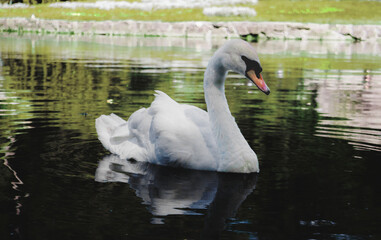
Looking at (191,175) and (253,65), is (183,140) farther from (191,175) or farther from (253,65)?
(253,65)

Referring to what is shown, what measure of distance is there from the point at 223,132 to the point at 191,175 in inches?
19.0

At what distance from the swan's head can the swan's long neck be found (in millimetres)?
159

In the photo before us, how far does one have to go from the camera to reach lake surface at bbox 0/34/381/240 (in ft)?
13.3

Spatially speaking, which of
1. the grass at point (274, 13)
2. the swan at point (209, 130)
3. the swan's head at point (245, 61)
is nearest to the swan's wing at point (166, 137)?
the swan at point (209, 130)

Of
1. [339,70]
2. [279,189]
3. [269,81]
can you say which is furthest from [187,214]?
[339,70]

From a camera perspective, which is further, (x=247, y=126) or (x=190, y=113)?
(x=247, y=126)

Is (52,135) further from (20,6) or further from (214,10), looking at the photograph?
(20,6)

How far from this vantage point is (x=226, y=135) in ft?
18.1

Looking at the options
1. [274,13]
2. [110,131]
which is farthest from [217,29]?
[110,131]

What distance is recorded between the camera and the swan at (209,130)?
546 cm

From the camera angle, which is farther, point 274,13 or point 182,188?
point 274,13

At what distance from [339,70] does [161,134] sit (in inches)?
483

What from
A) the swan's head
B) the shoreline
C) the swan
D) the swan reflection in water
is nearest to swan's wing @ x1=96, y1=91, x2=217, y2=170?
the swan

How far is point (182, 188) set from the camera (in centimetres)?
509
